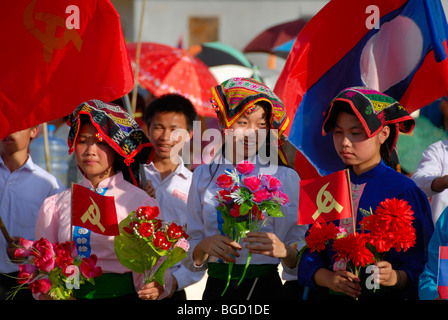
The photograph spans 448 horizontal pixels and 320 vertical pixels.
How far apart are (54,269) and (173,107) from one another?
202cm

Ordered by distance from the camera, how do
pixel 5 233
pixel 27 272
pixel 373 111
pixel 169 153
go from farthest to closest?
1. pixel 169 153
2. pixel 5 233
3. pixel 373 111
4. pixel 27 272

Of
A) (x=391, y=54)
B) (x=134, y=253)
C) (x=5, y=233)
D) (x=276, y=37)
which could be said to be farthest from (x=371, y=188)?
(x=276, y=37)

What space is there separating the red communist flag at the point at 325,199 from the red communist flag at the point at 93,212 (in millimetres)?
963

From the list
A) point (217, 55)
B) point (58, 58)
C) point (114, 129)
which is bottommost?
point (114, 129)

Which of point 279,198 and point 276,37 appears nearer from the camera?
point 279,198

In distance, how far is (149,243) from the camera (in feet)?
9.86

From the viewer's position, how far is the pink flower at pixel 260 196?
299 centimetres

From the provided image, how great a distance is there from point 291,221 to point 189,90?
3.36 m

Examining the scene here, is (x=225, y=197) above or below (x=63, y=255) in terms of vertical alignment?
above

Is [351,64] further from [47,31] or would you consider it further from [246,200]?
[47,31]

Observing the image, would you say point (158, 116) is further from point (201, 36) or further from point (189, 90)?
point (201, 36)

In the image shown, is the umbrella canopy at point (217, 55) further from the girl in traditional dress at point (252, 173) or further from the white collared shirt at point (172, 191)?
the girl in traditional dress at point (252, 173)
